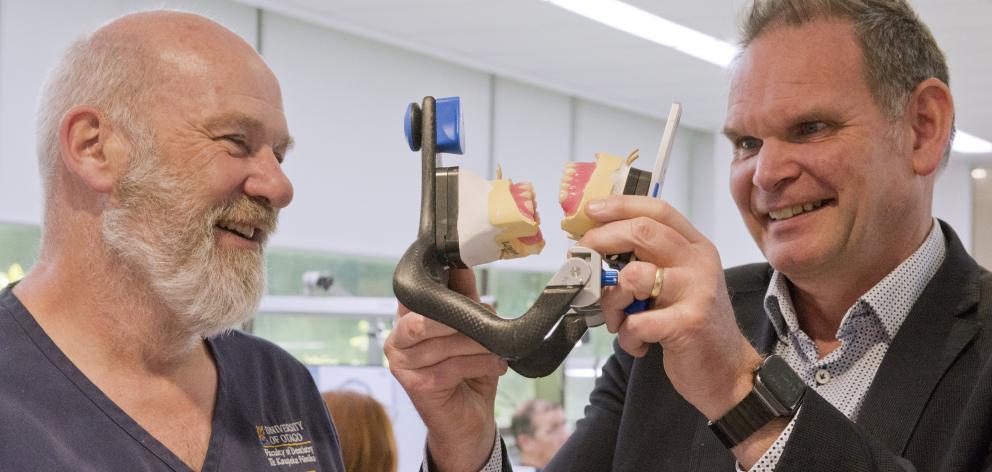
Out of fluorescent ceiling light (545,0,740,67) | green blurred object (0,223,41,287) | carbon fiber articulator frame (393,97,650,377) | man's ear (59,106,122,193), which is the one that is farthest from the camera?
fluorescent ceiling light (545,0,740,67)

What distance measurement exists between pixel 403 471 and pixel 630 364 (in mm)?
2178

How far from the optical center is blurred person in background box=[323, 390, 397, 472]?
3271 millimetres

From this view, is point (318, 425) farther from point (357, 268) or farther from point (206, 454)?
point (357, 268)

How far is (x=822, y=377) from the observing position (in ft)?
5.43

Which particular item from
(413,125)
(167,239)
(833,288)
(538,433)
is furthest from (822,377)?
(538,433)

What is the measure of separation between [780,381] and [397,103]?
19.5 ft

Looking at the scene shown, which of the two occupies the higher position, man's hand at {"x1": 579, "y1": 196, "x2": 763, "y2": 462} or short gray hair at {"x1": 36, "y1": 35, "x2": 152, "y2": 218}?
short gray hair at {"x1": 36, "y1": 35, "x2": 152, "y2": 218}

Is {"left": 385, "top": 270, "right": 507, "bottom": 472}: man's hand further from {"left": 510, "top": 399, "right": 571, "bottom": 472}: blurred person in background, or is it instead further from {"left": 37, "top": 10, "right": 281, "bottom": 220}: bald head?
{"left": 510, "top": 399, "right": 571, "bottom": 472}: blurred person in background

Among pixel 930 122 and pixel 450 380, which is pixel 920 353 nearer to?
pixel 930 122

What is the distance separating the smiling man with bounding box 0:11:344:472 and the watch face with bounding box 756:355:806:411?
2.54 ft

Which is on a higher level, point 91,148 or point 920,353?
point 91,148

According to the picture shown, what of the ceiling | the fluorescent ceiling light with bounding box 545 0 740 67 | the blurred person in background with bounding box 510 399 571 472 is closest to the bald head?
the ceiling

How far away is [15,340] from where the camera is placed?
146 cm

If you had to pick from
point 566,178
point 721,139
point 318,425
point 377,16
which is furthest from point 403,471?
point 721,139
